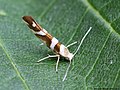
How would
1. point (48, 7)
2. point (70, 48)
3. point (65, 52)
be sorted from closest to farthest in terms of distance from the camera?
point (65, 52), point (70, 48), point (48, 7)

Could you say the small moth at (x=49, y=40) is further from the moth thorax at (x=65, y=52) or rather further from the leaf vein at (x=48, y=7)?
the leaf vein at (x=48, y=7)

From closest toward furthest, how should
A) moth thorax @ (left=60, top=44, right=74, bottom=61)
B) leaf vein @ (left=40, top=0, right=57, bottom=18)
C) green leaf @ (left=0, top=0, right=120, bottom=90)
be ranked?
1. green leaf @ (left=0, top=0, right=120, bottom=90)
2. moth thorax @ (left=60, top=44, right=74, bottom=61)
3. leaf vein @ (left=40, top=0, right=57, bottom=18)

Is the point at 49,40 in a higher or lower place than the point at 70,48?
higher

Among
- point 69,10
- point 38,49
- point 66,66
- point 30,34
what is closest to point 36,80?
point 66,66

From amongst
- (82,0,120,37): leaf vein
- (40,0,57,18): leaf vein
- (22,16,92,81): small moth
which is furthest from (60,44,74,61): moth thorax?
(40,0,57,18): leaf vein

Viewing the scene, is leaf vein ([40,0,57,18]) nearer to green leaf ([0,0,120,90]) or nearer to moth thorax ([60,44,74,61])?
green leaf ([0,0,120,90])

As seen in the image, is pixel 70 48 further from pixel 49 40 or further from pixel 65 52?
pixel 49 40

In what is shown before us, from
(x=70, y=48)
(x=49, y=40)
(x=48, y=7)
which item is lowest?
(x=70, y=48)

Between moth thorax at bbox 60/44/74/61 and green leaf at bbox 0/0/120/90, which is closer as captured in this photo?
green leaf at bbox 0/0/120/90

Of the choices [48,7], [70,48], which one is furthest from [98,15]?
[48,7]
